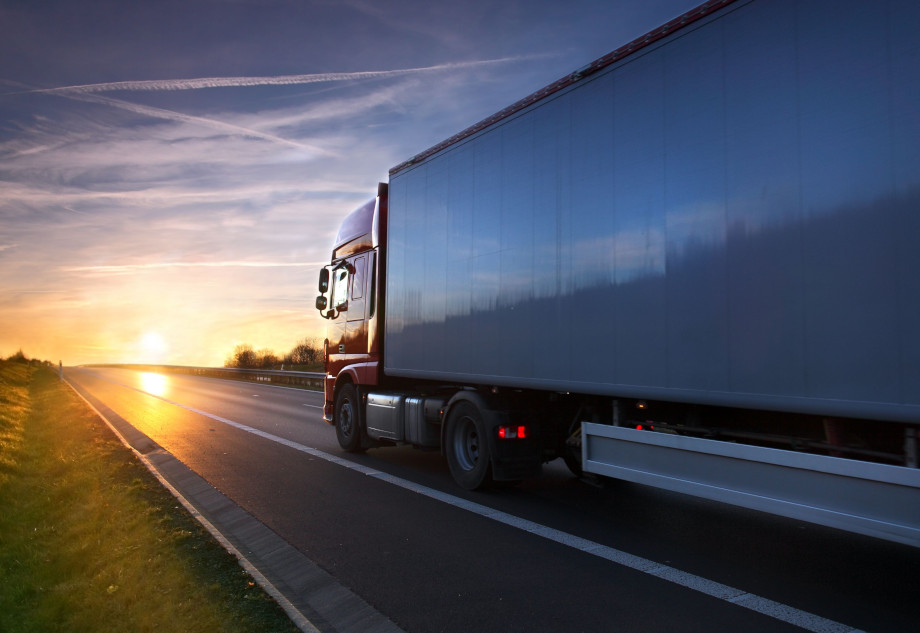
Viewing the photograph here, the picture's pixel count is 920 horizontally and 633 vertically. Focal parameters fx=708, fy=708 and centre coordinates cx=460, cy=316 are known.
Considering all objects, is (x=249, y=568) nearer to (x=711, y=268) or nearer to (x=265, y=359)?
(x=711, y=268)

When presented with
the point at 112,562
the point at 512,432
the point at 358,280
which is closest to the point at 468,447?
the point at 512,432

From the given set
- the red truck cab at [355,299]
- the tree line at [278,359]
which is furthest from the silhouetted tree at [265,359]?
the red truck cab at [355,299]

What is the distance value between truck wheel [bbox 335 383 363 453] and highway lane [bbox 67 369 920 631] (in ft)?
4.80

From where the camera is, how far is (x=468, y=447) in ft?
26.8

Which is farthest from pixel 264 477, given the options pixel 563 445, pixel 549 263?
pixel 549 263

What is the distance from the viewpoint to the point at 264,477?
8969mm

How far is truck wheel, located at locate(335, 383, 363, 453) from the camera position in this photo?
1077 cm

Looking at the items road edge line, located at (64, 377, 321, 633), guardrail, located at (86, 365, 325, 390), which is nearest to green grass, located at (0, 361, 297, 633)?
road edge line, located at (64, 377, 321, 633)

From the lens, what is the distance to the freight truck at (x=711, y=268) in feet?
12.6

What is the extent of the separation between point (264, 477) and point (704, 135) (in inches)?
263

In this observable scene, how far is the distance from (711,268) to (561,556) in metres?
2.45

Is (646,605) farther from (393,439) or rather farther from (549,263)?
(393,439)

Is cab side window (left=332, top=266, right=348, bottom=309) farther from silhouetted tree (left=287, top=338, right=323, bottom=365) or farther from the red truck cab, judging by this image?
silhouetted tree (left=287, top=338, right=323, bottom=365)

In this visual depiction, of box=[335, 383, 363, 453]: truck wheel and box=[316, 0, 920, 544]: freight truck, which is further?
box=[335, 383, 363, 453]: truck wheel
